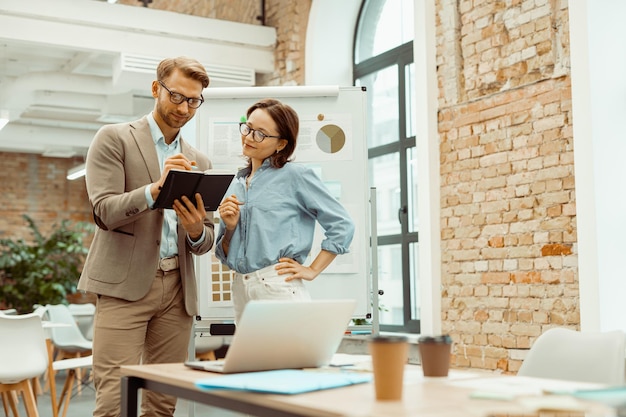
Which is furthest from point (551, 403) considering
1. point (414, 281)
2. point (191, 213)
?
point (414, 281)

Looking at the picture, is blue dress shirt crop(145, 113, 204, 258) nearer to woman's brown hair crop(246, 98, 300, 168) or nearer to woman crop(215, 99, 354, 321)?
woman crop(215, 99, 354, 321)

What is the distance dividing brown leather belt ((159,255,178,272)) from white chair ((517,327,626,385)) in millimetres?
1181

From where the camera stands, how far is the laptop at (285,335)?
144 centimetres

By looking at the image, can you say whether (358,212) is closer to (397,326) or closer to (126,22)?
(397,326)

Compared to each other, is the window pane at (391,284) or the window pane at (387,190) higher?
the window pane at (387,190)

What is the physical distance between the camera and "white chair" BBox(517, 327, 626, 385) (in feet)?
6.16

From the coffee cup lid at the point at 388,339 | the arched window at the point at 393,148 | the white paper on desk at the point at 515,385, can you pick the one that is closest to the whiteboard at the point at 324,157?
the arched window at the point at 393,148

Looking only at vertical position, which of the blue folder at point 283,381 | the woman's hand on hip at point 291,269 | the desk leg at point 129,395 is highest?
the woman's hand on hip at point 291,269

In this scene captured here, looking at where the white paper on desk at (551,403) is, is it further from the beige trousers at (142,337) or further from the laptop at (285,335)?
the beige trousers at (142,337)

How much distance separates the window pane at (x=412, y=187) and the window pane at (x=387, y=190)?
0.51 feet

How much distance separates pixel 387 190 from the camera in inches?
260

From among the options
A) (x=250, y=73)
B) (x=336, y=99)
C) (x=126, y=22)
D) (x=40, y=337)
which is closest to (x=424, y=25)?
(x=336, y=99)

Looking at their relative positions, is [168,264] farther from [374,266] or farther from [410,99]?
[410,99]

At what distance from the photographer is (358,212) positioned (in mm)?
4105
